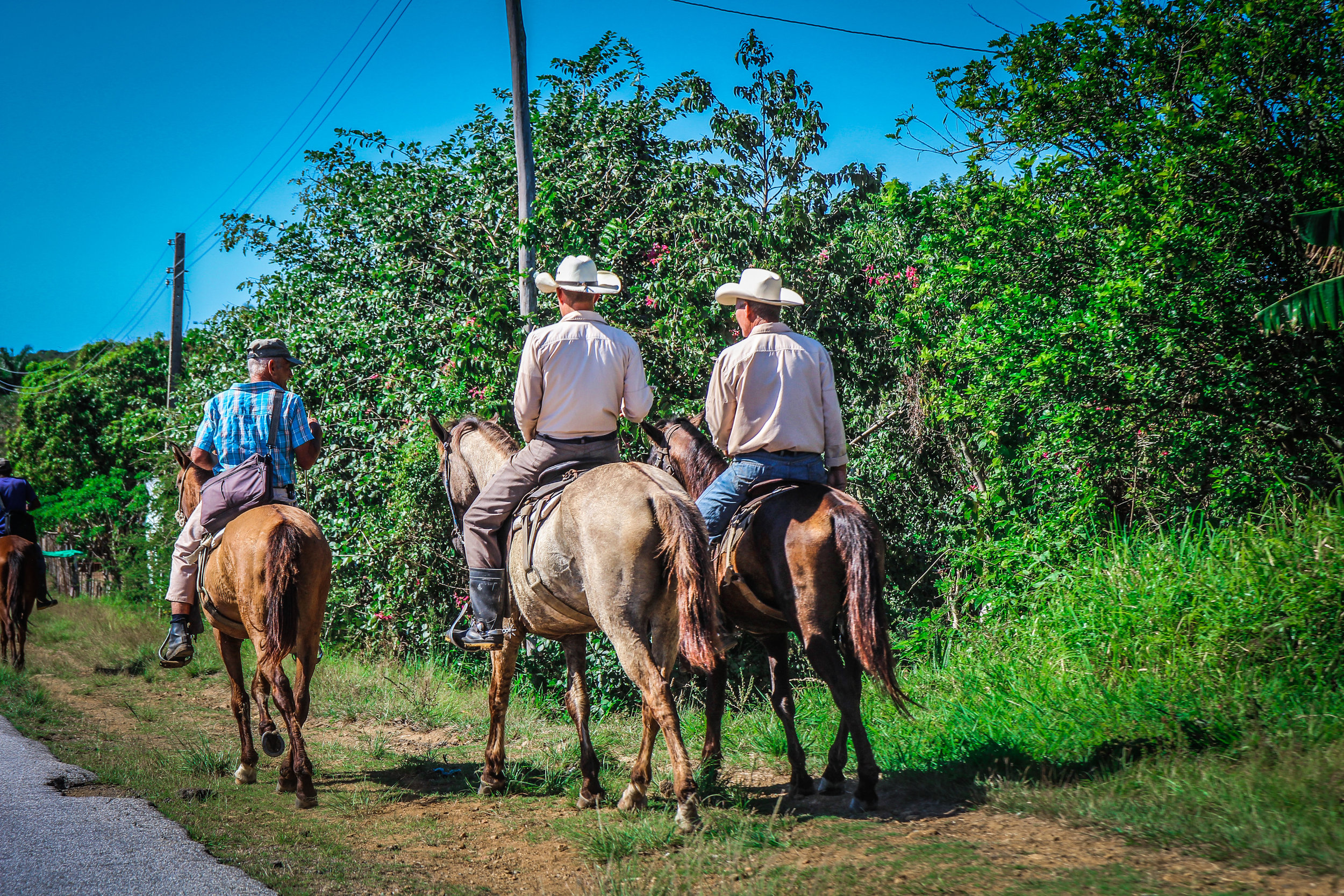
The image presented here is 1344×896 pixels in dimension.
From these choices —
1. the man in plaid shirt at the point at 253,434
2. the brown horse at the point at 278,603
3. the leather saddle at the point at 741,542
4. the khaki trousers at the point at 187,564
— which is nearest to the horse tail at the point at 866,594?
the leather saddle at the point at 741,542

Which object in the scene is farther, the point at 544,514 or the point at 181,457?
the point at 181,457

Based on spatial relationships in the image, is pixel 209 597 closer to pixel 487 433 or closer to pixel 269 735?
pixel 269 735

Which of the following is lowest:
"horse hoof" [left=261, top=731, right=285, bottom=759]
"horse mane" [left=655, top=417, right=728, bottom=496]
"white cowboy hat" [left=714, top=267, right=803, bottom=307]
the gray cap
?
"horse hoof" [left=261, top=731, right=285, bottom=759]

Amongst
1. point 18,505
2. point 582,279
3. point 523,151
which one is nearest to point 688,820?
point 582,279

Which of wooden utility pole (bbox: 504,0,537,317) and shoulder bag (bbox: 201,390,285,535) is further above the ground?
wooden utility pole (bbox: 504,0,537,317)

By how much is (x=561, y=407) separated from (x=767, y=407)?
1.22m

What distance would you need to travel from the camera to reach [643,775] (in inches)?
195

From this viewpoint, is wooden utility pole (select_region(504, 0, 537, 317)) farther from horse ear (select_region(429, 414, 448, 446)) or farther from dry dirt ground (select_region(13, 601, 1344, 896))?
dry dirt ground (select_region(13, 601, 1344, 896))

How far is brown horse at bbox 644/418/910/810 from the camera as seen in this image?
4.69 meters

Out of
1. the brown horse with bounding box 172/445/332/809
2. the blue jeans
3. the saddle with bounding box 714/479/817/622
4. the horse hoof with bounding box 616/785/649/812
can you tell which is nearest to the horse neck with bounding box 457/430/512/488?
the brown horse with bounding box 172/445/332/809

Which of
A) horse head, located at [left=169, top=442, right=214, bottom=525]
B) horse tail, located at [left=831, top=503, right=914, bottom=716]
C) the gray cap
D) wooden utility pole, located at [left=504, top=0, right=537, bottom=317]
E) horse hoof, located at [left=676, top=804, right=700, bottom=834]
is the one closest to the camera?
horse hoof, located at [left=676, top=804, right=700, bottom=834]

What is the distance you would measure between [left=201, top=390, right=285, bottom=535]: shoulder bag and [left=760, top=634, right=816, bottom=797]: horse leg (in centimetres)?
351

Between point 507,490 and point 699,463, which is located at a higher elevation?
point 699,463

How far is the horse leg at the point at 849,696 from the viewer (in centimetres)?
469
